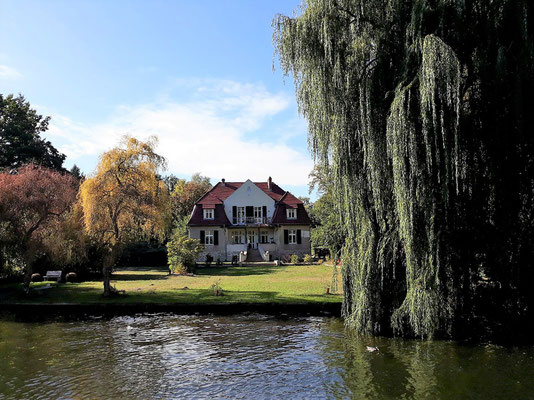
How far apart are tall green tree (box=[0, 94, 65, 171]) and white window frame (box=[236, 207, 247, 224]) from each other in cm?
1870

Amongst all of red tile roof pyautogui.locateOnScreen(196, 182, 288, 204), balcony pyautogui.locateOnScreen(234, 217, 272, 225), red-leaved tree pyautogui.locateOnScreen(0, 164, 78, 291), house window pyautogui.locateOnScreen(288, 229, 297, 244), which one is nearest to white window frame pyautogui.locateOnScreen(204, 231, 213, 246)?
balcony pyautogui.locateOnScreen(234, 217, 272, 225)

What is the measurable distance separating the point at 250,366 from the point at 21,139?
39.3 metres

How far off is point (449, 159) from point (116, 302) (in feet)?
45.3

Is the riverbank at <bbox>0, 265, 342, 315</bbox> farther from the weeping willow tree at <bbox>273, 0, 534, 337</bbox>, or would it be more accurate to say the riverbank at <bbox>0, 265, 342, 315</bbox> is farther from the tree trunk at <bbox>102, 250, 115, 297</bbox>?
the weeping willow tree at <bbox>273, 0, 534, 337</bbox>

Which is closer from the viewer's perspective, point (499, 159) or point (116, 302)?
point (499, 159)

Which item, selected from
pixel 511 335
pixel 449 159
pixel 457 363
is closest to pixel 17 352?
pixel 457 363

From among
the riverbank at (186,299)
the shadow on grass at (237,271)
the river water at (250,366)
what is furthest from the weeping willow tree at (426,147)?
the shadow on grass at (237,271)

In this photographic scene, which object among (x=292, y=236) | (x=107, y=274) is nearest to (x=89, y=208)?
(x=107, y=274)

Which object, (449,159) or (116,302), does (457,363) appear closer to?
(449,159)

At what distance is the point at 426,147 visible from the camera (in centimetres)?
1012

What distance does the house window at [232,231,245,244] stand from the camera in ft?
142

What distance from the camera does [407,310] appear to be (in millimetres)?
10500

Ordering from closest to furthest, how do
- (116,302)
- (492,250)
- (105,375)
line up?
1. (105,375)
2. (492,250)
3. (116,302)

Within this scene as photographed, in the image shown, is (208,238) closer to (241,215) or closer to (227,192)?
(241,215)
